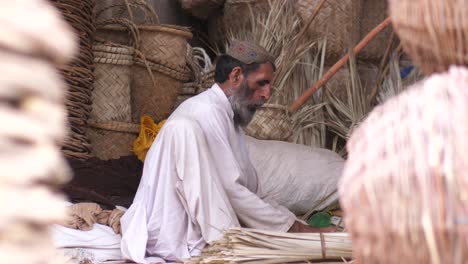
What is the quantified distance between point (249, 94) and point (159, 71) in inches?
61.2

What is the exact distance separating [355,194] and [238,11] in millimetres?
6158

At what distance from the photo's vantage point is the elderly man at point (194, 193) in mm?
4664

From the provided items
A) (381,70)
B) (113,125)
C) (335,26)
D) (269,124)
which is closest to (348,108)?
(381,70)

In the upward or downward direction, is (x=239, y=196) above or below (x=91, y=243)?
above

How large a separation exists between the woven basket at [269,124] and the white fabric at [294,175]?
161 mm

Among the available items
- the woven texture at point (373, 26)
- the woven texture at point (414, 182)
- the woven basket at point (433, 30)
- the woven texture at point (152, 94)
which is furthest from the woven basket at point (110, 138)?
the woven texture at point (414, 182)

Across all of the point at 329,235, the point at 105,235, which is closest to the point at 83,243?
the point at 105,235

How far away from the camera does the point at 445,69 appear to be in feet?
5.20

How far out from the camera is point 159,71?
6.72 m

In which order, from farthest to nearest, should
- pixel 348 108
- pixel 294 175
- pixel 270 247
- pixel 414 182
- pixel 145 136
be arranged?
1. pixel 348 108
2. pixel 145 136
3. pixel 294 175
4. pixel 270 247
5. pixel 414 182

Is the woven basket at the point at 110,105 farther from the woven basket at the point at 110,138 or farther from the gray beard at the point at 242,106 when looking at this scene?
the gray beard at the point at 242,106

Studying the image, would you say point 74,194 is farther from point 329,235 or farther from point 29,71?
point 29,71

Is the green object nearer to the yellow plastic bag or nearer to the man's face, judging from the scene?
the man's face

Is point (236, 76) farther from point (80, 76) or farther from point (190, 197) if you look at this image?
point (80, 76)
